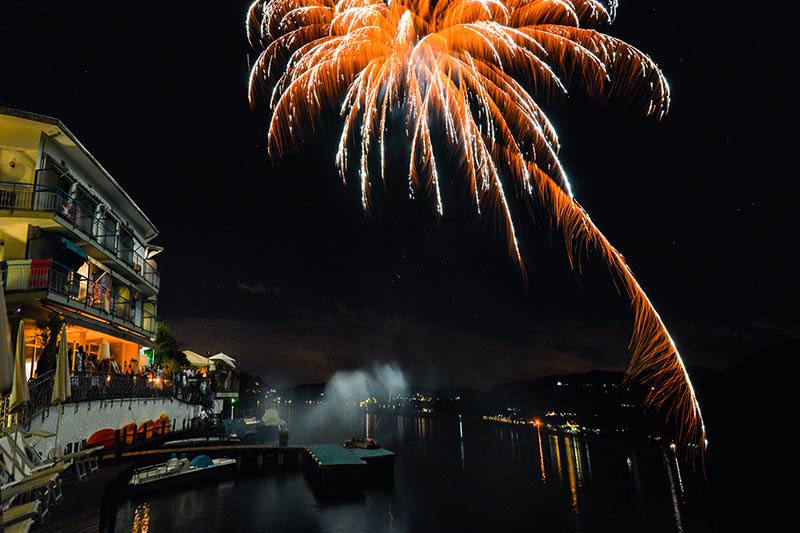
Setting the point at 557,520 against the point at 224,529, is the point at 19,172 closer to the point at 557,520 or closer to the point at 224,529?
the point at 224,529

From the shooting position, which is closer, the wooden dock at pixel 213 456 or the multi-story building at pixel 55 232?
the wooden dock at pixel 213 456

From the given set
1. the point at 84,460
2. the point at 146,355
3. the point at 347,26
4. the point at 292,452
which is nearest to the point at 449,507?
the point at 292,452

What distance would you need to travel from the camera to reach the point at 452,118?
15609 millimetres

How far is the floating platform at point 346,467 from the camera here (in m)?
30.7

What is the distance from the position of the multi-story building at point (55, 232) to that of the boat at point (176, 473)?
754 centimetres

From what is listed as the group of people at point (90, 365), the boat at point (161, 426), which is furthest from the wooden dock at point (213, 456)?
the group of people at point (90, 365)

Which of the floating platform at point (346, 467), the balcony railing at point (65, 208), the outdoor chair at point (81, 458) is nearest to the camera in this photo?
the outdoor chair at point (81, 458)

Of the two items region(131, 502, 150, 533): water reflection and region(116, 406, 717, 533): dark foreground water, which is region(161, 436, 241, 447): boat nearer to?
region(116, 406, 717, 533): dark foreground water

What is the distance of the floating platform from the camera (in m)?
30.7

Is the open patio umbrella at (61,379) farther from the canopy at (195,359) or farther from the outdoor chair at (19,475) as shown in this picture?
the canopy at (195,359)

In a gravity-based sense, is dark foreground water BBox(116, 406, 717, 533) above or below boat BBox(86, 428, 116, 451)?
below

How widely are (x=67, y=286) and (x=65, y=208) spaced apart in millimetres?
3870

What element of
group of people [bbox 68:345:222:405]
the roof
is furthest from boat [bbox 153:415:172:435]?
the roof

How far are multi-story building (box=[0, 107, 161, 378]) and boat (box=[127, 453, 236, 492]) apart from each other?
24.7 feet
